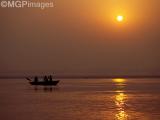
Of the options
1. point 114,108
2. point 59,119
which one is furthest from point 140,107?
point 59,119

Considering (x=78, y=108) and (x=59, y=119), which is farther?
(x=78, y=108)

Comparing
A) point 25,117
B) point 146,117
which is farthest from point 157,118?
point 25,117

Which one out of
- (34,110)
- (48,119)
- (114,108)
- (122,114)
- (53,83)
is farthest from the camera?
(53,83)

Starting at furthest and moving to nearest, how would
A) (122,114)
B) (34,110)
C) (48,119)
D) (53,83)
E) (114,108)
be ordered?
(53,83), (114,108), (34,110), (122,114), (48,119)

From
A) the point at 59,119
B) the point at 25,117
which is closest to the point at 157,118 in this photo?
the point at 59,119

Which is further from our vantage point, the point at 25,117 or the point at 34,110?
the point at 34,110

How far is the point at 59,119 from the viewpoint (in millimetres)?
26797

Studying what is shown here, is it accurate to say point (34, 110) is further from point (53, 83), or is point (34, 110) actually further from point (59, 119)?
point (53, 83)

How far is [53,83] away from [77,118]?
51.9 meters

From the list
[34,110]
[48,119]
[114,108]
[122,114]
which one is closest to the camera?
[48,119]

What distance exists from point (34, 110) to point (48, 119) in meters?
4.76

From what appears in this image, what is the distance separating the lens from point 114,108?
1315 inches

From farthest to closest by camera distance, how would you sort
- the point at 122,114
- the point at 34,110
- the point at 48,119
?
the point at 34,110
the point at 122,114
the point at 48,119

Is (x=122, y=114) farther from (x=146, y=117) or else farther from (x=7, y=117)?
(x=7, y=117)
